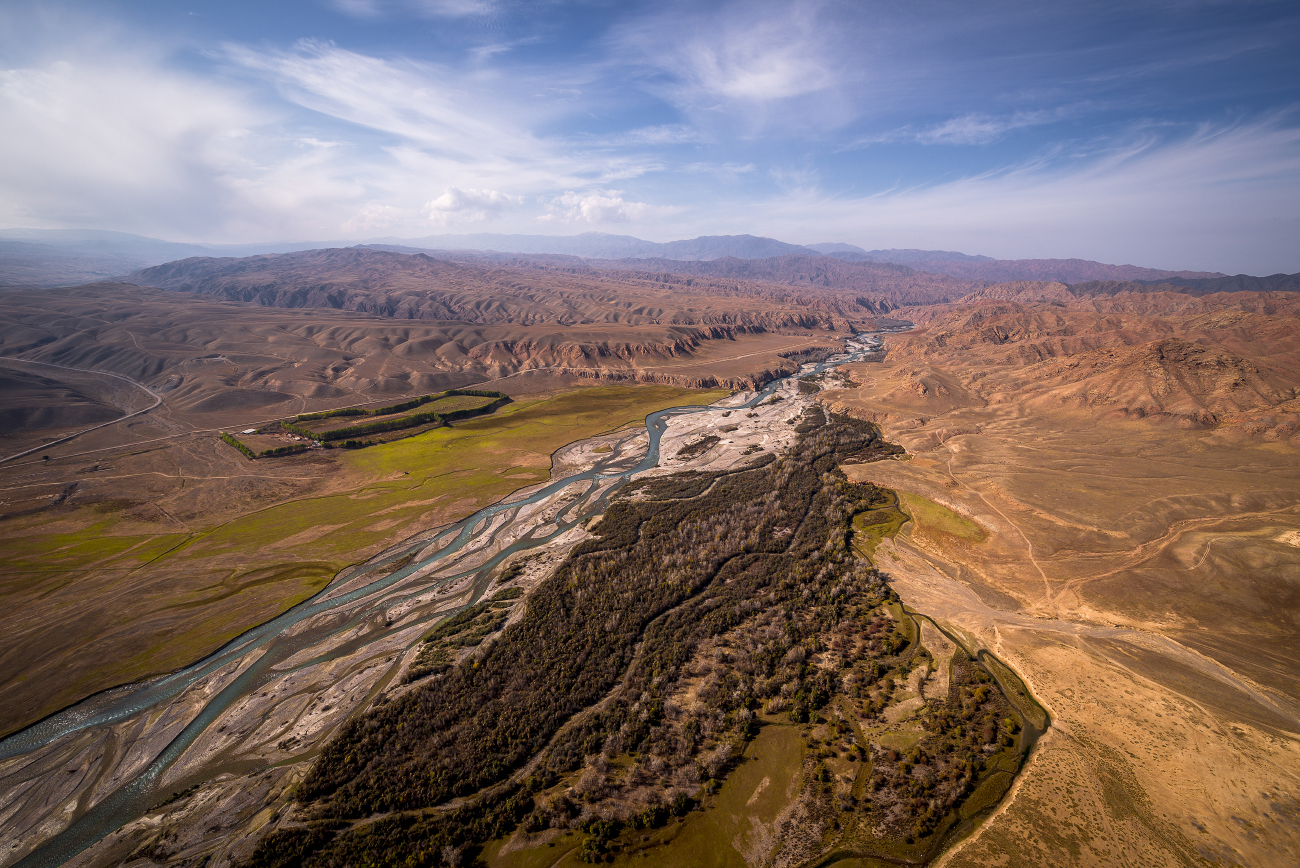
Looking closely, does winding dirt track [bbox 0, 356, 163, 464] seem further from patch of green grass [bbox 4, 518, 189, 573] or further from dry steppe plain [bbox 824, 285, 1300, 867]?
dry steppe plain [bbox 824, 285, 1300, 867]

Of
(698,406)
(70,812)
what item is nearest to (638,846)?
(70,812)

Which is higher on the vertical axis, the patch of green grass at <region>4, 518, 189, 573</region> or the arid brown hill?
the arid brown hill

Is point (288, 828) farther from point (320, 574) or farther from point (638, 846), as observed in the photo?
point (320, 574)

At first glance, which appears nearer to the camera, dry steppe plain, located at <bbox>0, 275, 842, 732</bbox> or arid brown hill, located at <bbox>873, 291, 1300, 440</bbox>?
dry steppe plain, located at <bbox>0, 275, 842, 732</bbox>

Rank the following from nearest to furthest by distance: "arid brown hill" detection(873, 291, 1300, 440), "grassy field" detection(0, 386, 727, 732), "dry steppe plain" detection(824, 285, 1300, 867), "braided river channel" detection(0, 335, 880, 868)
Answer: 1. "dry steppe plain" detection(824, 285, 1300, 867)
2. "braided river channel" detection(0, 335, 880, 868)
3. "grassy field" detection(0, 386, 727, 732)
4. "arid brown hill" detection(873, 291, 1300, 440)

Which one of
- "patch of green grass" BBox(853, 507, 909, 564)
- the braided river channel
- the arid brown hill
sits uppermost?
the arid brown hill

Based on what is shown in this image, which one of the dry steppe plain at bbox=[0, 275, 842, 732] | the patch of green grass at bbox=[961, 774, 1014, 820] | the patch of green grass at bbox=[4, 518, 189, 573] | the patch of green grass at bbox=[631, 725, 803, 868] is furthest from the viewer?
the patch of green grass at bbox=[4, 518, 189, 573]

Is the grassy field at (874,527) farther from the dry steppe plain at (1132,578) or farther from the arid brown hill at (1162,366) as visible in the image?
the arid brown hill at (1162,366)

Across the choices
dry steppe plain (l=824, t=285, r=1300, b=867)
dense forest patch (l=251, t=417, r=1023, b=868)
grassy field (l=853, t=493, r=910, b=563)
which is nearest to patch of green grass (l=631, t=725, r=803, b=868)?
dense forest patch (l=251, t=417, r=1023, b=868)

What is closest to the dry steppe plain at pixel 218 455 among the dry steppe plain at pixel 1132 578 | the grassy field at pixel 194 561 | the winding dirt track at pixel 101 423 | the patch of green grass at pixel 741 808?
the grassy field at pixel 194 561
